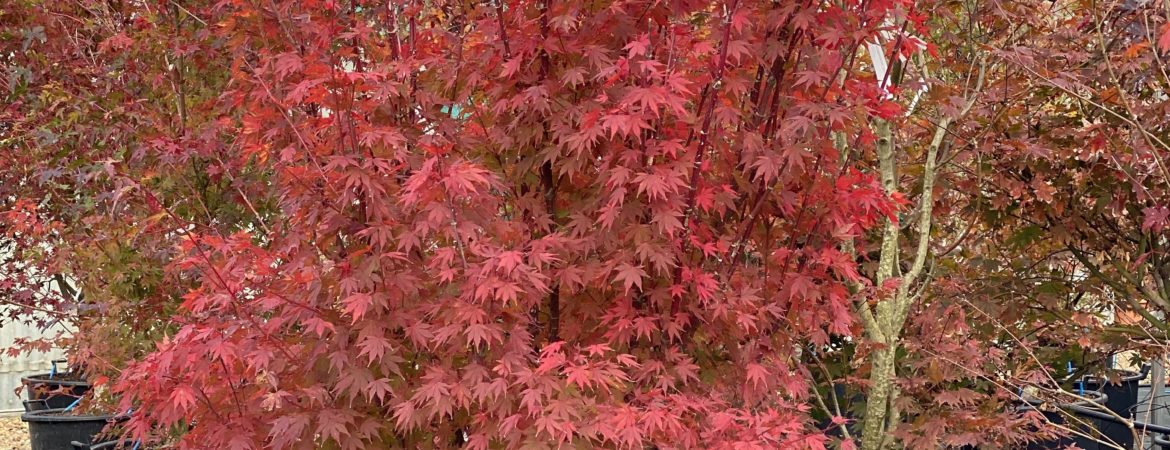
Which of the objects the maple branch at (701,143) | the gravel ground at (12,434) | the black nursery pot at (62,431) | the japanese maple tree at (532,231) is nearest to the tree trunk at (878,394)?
the japanese maple tree at (532,231)

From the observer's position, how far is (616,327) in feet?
10.2

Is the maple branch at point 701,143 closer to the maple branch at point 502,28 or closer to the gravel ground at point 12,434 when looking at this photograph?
the maple branch at point 502,28

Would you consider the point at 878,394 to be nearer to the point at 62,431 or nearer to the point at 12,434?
the point at 62,431

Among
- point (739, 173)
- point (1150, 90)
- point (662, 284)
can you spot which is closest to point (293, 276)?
point (662, 284)

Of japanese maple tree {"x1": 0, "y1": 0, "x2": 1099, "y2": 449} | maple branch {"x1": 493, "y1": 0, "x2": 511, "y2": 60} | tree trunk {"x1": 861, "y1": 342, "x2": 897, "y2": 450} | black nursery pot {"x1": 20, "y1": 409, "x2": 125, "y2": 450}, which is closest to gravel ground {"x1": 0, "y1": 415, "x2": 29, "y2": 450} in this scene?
black nursery pot {"x1": 20, "y1": 409, "x2": 125, "y2": 450}

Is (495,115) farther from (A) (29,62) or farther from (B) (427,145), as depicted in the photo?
(A) (29,62)

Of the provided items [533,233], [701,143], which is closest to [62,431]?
[533,233]

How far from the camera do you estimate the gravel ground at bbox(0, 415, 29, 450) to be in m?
10.3

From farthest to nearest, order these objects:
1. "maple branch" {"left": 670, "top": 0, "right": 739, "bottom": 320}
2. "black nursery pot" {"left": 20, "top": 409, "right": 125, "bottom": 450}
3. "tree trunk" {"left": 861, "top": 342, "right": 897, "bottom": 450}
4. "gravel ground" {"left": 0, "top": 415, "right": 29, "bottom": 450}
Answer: "gravel ground" {"left": 0, "top": 415, "right": 29, "bottom": 450} < "black nursery pot" {"left": 20, "top": 409, "right": 125, "bottom": 450} < "tree trunk" {"left": 861, "top": 342, "right": 897, "bottom": 450} < "maple branch" {"left": 670, "top": 0, "right": 739, "bottom": 320}

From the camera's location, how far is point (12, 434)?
1091cm

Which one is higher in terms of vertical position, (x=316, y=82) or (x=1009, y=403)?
(x=316, y=82)

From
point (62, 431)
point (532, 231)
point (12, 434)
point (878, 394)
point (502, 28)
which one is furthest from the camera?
point (12, 434)

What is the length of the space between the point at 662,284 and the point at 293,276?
1084mm

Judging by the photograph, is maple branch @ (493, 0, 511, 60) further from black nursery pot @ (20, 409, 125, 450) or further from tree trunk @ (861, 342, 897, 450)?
black nursery pot @ (20, 409, 125, 450)
